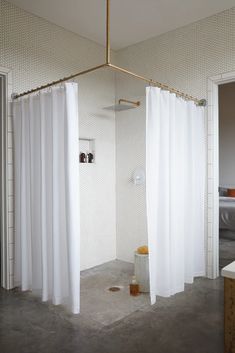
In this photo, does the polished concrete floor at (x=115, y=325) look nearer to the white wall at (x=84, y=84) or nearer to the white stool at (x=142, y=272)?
the white stool at (x=142, y=272)

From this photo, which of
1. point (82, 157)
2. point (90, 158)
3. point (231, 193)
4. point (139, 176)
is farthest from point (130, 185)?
point (231, 193)

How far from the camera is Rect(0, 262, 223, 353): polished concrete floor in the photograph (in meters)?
2.01

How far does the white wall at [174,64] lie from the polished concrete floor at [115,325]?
865 mm

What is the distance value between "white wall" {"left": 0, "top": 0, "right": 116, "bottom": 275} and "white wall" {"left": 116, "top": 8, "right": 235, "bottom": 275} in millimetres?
160

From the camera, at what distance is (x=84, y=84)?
3.64 meters

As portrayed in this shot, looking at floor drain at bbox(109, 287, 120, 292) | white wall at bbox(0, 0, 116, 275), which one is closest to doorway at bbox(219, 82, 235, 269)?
white wall at bbox(0, 0, 116, 275)

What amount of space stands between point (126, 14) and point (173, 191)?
6.29ft

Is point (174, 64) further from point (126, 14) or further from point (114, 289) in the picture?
point (114, 289)

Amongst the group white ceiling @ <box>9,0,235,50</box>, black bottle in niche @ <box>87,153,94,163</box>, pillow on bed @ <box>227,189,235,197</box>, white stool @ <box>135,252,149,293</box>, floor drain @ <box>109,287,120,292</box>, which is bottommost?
floor drain @ <box>109,287,120,292</box>

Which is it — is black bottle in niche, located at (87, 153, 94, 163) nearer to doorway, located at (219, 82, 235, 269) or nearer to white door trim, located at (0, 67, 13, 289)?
white door trim, located at (0, 67, 13, 289)

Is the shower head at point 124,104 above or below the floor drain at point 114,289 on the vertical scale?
above

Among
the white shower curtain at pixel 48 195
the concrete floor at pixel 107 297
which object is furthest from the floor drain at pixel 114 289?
the white shower curtain at pixel 48 195

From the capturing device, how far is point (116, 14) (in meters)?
3.12

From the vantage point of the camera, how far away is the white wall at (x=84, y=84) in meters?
2.99
